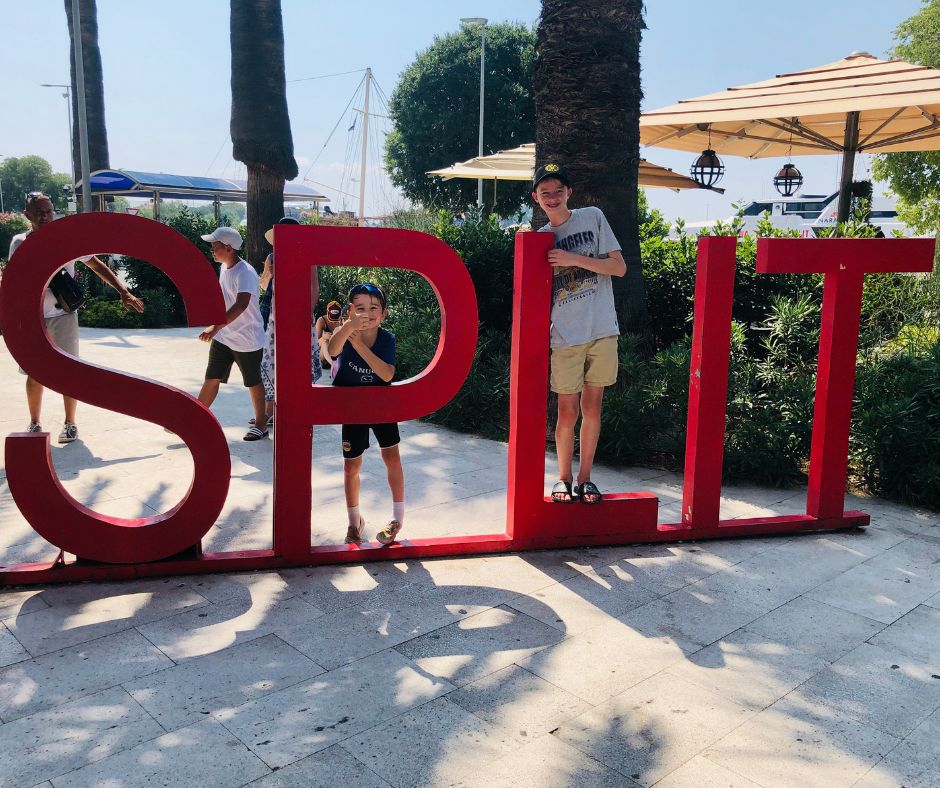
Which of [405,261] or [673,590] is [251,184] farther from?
[673,590]

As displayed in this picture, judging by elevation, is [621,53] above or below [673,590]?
above

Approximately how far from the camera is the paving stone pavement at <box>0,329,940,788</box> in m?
2.54

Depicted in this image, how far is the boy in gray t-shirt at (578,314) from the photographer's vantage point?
14.1 ft

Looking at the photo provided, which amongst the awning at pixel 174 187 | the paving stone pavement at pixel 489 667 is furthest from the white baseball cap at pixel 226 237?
the awning at pixel 174 187

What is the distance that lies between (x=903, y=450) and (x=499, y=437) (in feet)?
9.89

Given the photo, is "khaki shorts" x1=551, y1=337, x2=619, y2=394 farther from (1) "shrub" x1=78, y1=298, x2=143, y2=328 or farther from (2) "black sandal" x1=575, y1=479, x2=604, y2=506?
(1) "shrub" x1=78, y1=298, x2=143, y2=328

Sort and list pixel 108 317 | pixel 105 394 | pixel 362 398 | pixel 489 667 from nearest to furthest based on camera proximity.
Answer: pixel 489 667, pixel 105 394, pixel 362 398, pixel 108 317

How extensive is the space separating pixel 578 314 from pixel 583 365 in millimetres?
271

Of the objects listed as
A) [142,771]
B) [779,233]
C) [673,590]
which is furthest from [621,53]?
[142,771]

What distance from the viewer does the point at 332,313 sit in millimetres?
4852

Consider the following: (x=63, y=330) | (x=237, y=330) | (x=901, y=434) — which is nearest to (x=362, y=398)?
(x=237, y=330)

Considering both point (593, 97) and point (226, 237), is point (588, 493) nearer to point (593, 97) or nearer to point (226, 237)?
point (226, 237)

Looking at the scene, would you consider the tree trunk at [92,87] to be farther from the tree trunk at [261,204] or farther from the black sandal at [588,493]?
the black sandal at [588,493]

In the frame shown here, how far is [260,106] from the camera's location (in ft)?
Result: 34.2
